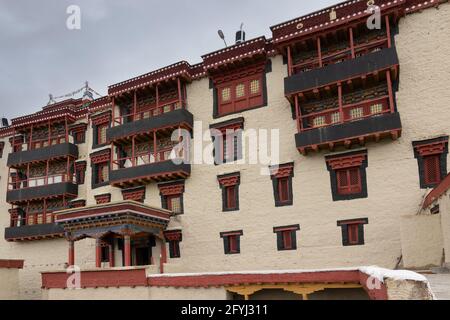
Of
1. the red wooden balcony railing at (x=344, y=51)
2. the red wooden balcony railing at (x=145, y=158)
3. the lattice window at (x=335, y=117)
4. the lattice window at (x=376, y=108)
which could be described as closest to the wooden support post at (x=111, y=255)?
the red wooden balcony railing at (x=145, y=158)

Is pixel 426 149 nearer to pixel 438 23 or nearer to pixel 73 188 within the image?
pixel 438 23

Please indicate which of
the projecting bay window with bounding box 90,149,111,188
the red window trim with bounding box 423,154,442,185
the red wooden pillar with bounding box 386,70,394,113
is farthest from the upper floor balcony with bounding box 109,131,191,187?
the red window trim with bounding box 423,154,442,185

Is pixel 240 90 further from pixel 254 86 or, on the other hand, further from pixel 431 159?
pixel 431 159

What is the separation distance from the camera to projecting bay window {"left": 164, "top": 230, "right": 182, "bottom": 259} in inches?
949

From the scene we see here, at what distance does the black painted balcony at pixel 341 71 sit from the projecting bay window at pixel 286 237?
6.74m

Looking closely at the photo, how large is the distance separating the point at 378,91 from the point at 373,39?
2.62m

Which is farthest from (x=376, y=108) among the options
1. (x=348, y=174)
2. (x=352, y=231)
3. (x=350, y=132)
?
(x=352, y=231)

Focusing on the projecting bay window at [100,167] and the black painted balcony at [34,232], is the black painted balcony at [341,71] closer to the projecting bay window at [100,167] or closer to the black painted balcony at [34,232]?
the projecting bay window at [100,167]

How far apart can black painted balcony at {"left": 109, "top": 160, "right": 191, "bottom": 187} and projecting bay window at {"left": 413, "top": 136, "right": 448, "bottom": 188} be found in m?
12.3

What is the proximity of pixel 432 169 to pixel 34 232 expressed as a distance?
25.8 meters

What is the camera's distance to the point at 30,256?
99.9 feet

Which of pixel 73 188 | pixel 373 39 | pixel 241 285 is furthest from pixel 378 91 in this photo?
pixel 73 188

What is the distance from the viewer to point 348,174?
2031 centimetres

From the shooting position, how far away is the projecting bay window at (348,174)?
1988 cm
